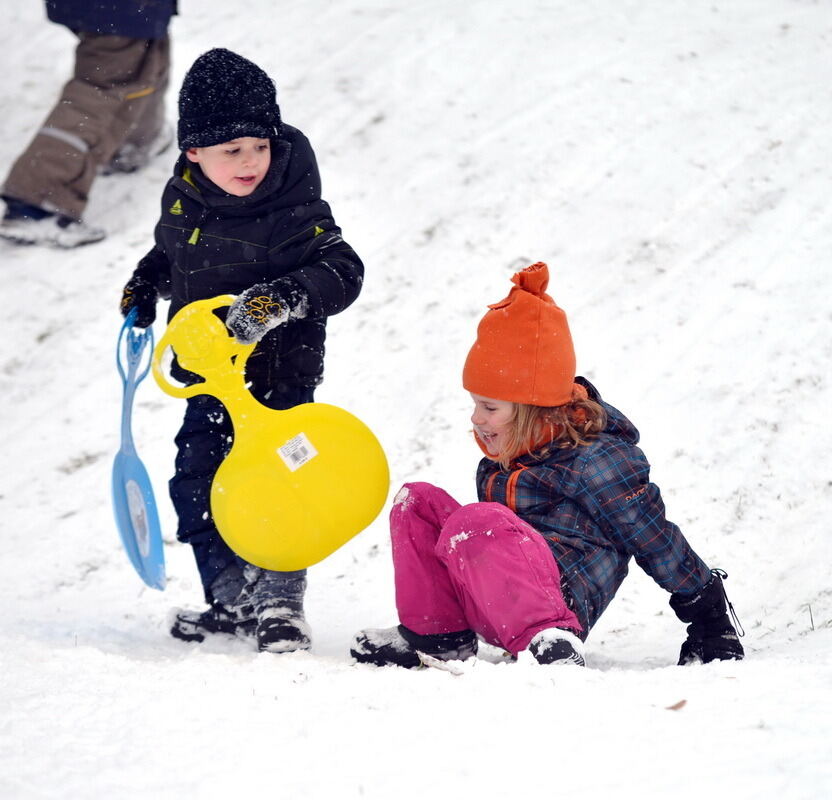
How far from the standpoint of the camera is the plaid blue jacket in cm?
224

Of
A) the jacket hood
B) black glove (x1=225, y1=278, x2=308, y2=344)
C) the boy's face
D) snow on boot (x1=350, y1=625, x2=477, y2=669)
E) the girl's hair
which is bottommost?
snow on boot (x1=350, y1=625, x2=477, y2=669)

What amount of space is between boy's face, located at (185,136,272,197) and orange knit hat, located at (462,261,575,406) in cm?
71

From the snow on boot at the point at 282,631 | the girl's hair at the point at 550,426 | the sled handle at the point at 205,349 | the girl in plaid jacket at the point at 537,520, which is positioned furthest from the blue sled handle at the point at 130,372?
the girl's hair at the point at 550,426

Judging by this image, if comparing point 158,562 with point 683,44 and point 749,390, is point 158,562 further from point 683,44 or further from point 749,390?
point 683,44

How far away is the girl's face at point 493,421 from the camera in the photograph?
2369 millimetres

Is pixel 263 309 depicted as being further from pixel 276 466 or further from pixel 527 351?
pixel 527 351

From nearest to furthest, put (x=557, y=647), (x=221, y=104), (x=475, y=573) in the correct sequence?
(x=557, y=647) → (x=475, y=573) → (x=221, y=104)

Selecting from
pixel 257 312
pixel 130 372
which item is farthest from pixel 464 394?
pixel 257 312

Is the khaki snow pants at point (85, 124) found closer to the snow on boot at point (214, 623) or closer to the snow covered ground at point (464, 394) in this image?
the snow covered ground at point (464, 394)

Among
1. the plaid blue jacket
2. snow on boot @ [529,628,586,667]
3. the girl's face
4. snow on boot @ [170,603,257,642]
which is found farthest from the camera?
snow on boot @ [170,603,257,642]

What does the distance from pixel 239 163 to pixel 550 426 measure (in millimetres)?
1024

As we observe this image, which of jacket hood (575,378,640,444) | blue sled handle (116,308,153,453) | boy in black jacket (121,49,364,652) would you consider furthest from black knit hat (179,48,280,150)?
jacket hood (575,378,640,444)

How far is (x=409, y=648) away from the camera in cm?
234

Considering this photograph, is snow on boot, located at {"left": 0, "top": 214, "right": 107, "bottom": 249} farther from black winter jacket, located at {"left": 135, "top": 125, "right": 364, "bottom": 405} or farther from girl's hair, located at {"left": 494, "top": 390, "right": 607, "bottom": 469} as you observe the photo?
girl's hair, located at {"left": 494, "top": 390, "right": 607, "bottom": 469}
